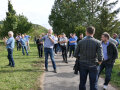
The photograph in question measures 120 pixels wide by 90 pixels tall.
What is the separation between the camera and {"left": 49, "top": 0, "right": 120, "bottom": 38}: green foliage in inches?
945

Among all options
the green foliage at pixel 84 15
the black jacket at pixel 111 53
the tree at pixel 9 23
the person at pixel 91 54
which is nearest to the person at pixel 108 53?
the black jacket at pixel 111 53

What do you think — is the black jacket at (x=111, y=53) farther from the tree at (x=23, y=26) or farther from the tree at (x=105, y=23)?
the tree at (x=23, y=26)

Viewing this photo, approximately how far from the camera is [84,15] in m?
31.2

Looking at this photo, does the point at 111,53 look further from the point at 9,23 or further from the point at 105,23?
the point at 9,23

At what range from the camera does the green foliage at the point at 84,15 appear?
24000 millimetres

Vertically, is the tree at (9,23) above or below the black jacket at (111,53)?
above

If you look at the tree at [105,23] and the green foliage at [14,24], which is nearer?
the tree at [105,23]

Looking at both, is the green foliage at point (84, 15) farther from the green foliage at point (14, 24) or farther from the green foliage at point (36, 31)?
the green foliage at point (14, 24)

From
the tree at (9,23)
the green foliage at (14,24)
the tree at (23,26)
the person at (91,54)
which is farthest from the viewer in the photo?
the tree at (23,26)

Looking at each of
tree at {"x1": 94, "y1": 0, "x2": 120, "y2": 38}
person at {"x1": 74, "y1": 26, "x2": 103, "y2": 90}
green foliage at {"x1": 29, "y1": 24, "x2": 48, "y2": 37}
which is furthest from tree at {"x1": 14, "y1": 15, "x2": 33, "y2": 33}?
person at {"x1": 74, "y1": 26, "x2": 103, "y2": 90}

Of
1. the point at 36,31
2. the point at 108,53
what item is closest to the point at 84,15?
the point at 108,53

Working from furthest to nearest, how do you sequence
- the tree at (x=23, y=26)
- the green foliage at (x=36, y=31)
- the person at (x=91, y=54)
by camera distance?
the green foliage at (x=36, y=31) < the tree at (x=23, y=26) < the person at (x=91, y=54)

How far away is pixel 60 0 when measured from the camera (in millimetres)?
Answer: 38719

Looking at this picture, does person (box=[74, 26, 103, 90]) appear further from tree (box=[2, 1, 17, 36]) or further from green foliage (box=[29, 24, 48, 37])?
tree (box=[2, 1, 17, 36])
